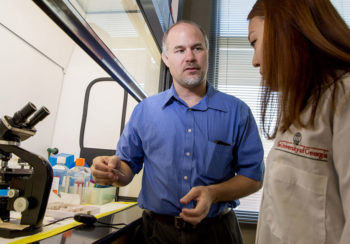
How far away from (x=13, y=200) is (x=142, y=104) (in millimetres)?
785

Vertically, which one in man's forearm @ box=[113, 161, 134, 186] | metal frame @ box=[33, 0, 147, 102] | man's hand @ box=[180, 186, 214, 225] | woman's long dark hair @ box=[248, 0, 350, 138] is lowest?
man's hand @ box=[180, 186, 214, 225]

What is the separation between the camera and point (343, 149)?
540 millimetres

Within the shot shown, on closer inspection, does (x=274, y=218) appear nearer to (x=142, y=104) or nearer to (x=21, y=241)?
(x=21, y=241)

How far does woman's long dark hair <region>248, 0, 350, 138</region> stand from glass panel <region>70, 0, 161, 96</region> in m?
0.72

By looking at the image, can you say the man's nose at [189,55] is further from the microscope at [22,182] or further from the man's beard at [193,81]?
the microscope at [22,182]

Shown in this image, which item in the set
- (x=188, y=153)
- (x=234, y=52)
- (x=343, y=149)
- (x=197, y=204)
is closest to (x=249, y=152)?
(x=188, y=153)

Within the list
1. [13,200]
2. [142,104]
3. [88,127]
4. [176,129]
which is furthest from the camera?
[88,127]

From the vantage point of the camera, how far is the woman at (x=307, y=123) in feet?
1.91

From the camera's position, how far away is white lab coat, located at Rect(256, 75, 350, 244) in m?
0.55

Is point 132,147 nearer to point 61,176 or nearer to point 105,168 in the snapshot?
point 105,168

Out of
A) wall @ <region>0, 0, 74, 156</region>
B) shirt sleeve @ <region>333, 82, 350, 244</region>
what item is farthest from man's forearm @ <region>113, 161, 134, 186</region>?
wall @ <region>0, 0, 74, 156</region>

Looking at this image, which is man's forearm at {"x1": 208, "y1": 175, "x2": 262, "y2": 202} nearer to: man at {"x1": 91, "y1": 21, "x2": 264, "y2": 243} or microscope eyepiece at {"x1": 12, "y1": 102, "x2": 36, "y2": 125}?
man at {"x1": 91, "y1": 21, "x2": 264, "y2": 243}

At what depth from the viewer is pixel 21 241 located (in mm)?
819

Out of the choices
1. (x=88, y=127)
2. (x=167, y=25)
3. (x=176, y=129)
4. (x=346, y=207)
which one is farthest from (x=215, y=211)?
(x=88, y=127)
